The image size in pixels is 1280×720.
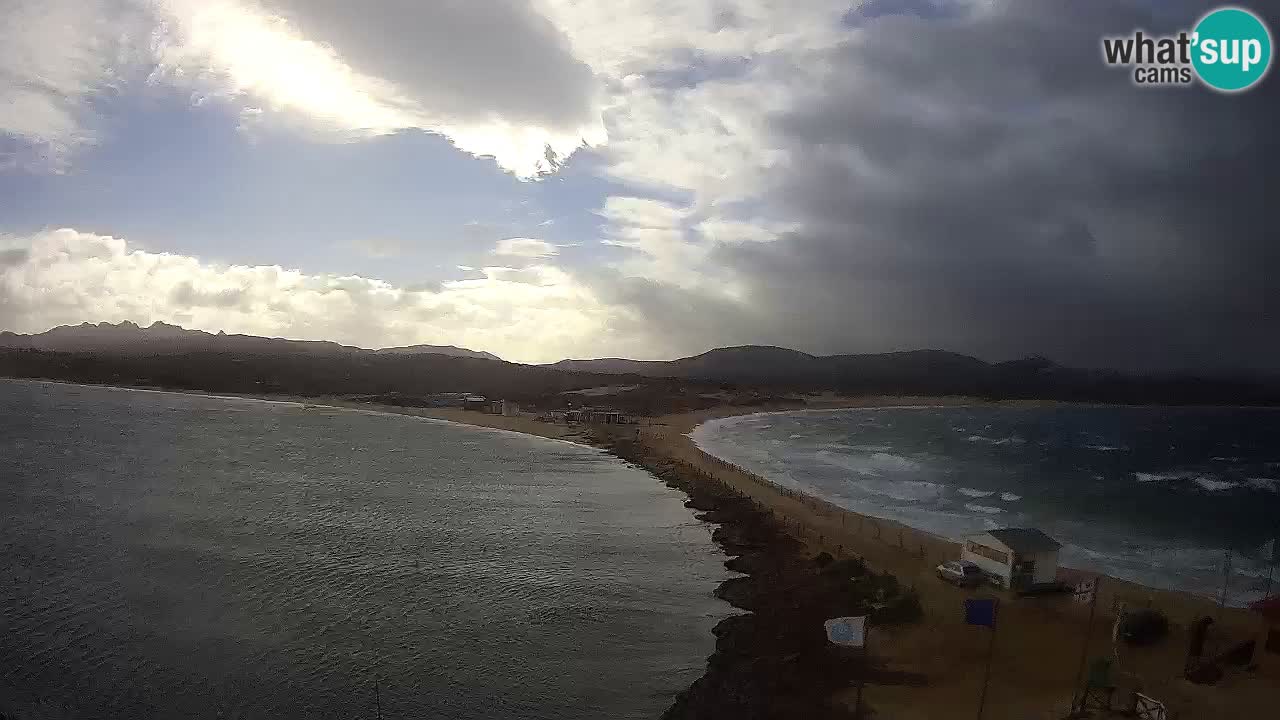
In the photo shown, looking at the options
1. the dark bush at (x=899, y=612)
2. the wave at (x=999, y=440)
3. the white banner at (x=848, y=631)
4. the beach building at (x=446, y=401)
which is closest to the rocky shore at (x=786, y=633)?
the dark bush at (x=899, y=612)

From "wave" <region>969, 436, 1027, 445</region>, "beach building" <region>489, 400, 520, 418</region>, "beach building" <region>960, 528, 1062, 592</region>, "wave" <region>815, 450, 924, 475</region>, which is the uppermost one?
"beach building" <region>489, 400, 520, 418</region>

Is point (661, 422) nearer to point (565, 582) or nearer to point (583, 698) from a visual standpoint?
point (565, 582)

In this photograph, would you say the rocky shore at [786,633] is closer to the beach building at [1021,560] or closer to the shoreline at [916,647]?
the shoreline at [916,647]

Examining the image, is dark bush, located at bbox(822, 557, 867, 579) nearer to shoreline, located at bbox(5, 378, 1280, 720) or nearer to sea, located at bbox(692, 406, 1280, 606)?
shoreline, located at bbox(5, 378, 1280, 720)

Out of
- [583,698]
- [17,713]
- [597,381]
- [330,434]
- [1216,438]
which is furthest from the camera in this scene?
[597,381]

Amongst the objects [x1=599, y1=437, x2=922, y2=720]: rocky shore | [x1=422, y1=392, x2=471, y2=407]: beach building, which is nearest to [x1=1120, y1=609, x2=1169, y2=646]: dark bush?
[x1=599, y1=437, x2=922, y2=720]: rocky shore

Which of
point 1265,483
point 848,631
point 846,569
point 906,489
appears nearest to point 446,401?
point 906,489

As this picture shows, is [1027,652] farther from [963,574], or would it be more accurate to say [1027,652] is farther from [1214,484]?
[1214,484]

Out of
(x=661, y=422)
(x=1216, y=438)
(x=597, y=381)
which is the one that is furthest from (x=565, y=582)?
(x=597, y=381)
